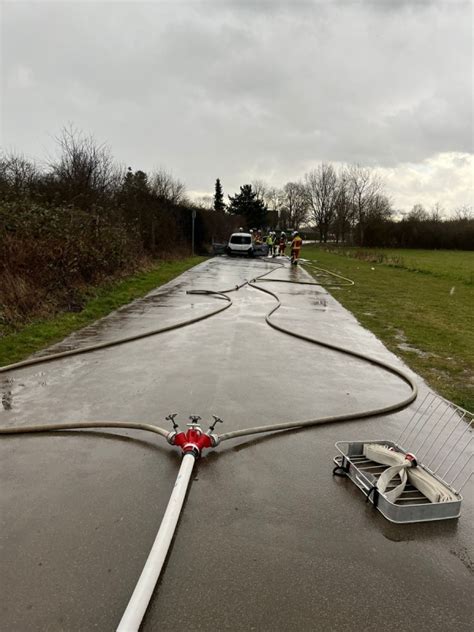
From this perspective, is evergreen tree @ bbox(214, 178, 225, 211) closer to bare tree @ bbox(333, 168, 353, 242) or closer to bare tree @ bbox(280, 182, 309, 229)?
bare tree @ bbox(280, 182, 309, 229)

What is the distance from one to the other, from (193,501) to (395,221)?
5523 cm

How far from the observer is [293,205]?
78750 mm

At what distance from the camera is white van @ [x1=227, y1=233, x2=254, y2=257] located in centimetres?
2702

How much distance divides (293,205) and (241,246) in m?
55.1

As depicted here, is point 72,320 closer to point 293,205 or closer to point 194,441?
point 194,441

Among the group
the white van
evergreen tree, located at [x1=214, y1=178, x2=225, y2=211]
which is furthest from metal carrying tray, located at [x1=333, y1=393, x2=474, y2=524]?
evergreen tree, located at [x1=214, y1=178, x2=225, y2=211]

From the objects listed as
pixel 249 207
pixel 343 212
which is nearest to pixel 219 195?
pixel 249 207

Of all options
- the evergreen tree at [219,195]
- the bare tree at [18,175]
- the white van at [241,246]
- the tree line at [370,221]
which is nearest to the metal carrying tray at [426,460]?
the bare tree at [18,175]

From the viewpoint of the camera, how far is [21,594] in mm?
1959

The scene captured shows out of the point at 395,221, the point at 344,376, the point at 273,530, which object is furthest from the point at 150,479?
the point at 395,221

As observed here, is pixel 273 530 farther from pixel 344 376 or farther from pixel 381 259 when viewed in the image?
pixel 381 259

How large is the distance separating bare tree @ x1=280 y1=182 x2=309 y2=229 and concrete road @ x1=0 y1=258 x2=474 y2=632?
7193 centimetres

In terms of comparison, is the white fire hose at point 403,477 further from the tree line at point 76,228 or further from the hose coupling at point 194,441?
the tree line at point 76,228

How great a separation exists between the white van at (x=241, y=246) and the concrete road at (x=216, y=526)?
22659 mm
